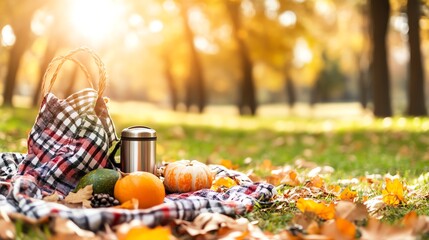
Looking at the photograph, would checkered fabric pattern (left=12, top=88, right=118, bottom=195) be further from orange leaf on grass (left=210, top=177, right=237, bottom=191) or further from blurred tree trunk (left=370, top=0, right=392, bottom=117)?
blurred tree trunk (left=370, top=0, right=392, bottom=117)

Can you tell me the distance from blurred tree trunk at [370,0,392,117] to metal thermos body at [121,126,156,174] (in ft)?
39.5

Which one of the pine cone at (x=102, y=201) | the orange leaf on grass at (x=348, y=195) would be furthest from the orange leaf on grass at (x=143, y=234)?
the orange leaf on grass at (x=348, y=195)

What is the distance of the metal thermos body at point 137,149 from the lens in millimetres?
3938

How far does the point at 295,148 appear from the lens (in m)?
9.34

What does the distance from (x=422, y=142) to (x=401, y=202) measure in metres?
5.84

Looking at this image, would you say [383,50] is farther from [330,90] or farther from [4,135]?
[330,90]

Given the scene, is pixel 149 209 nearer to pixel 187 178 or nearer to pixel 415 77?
pixel 187 178

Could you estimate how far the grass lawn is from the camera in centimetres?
532

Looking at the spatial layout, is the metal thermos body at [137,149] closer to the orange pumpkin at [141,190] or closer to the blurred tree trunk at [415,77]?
the orange pumpkin at [141,190]

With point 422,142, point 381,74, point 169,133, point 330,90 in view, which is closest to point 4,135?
point 169,133

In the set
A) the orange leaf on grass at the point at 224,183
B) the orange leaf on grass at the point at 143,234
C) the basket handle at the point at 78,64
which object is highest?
the basket handle at the point at 78,64

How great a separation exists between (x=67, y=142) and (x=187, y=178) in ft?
2.86

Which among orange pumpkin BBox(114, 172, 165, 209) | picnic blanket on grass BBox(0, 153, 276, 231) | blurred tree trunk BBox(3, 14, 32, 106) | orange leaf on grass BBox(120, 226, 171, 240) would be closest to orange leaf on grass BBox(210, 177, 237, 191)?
picnic blanket on grass BBox(0, 153, 276, 231)

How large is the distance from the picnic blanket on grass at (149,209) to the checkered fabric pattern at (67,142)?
0.37 meters
